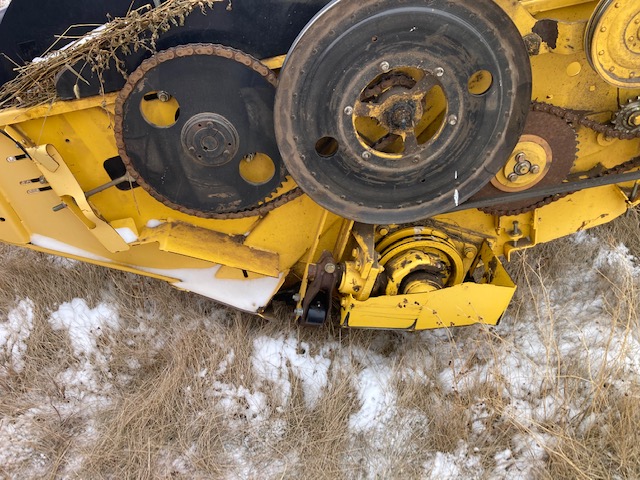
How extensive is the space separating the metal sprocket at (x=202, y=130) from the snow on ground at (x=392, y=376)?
3.31ft

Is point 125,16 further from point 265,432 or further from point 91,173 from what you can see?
point 265,432

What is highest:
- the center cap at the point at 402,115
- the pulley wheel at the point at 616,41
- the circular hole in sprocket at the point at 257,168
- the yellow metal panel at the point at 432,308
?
the pulley wheel at the point at 616,41

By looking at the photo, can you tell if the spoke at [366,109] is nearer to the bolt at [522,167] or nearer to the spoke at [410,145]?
the spoke at [410,145]

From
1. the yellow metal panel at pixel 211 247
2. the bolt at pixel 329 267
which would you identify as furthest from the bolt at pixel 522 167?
the yellow metal panel at pixel 211 247

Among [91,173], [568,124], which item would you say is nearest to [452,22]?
[568,124]

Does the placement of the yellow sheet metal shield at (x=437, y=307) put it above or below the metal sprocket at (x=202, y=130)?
below

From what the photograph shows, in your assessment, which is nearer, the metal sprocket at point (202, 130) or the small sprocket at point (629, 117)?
the metal sprocket at point (202, 130)

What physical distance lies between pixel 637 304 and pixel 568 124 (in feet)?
4.42

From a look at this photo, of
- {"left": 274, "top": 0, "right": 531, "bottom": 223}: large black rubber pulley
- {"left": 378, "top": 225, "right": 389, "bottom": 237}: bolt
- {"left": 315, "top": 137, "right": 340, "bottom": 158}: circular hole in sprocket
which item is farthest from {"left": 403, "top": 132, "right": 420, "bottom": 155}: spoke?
{"left": 378, "top": 225, "right": 389, "bottom": 237}: bolt

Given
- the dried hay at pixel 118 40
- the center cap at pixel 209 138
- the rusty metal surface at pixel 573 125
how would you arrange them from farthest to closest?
the rusty metal surface at pixel 573 125
the center cap at pixel 209 138
the dried hay at pixel 118 40

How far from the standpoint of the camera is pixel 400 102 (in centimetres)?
216

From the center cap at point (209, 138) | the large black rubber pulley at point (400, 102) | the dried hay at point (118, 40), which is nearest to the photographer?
the large black rubber pulley at point (400, 102)

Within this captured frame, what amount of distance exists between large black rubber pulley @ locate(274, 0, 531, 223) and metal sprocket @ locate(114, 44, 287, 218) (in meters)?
0.22

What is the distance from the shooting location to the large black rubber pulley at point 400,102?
195cm
